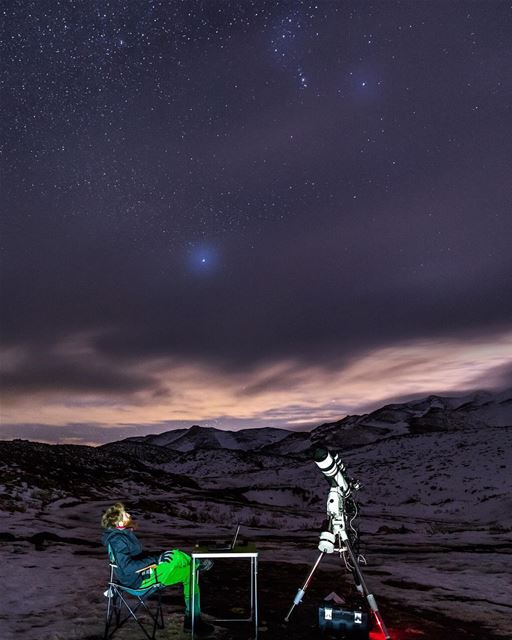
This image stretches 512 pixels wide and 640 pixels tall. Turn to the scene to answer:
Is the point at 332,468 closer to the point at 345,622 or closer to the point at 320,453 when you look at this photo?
the point at 320,453

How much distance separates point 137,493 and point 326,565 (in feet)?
71.6

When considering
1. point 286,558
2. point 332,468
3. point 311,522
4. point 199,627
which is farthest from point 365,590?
point 311,522

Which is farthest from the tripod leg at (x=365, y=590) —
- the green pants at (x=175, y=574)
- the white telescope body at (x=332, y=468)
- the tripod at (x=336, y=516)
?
the green pants at (x=175, y=574)

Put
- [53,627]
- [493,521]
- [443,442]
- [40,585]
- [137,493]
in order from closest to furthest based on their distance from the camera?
[53,627] → [40,585] → [493,521] → [137,493] → [443,442]


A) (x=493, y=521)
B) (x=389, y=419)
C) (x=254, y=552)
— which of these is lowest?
(x=493, y=521)

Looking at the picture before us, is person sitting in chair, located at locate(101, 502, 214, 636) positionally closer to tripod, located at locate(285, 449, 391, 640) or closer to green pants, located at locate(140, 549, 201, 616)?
green pants, located at locate(140, 549, 201, 616)

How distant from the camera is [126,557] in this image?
20.4 feet

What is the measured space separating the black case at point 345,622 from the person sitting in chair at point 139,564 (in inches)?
53.1

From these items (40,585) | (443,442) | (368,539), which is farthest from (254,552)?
(443,442)

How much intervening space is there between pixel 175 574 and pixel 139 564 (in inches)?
16.3

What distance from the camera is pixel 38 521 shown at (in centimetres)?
1973

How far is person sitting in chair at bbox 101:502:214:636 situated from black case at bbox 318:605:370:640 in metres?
1.35

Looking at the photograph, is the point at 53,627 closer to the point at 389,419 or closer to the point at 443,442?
the point at 443,442

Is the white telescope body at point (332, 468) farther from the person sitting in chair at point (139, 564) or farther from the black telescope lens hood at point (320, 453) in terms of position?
the person sitting in chair at point (139, 564)
